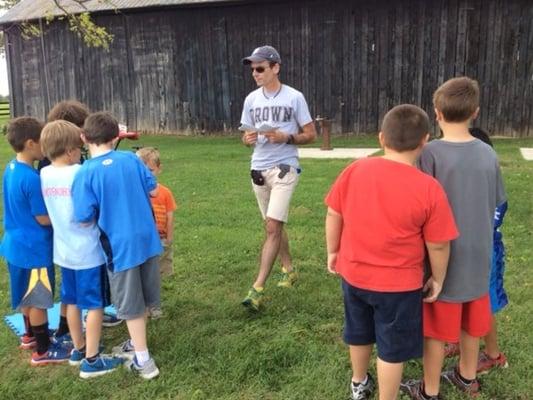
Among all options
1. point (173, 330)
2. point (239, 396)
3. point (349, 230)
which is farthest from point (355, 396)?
point (173, 330)

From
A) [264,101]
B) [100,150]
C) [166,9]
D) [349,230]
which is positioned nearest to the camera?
[349,230]

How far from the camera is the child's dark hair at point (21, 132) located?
140 inches

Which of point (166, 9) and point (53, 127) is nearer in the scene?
point (53, 127)

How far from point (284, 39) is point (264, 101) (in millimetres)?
12208

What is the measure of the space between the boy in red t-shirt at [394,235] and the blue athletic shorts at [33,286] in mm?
1956

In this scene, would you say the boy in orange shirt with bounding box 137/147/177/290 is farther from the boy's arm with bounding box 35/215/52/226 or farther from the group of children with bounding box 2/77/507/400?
the boy's arm with bounding box 35/215/52/226

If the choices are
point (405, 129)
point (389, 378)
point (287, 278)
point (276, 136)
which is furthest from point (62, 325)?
point (405, 129)

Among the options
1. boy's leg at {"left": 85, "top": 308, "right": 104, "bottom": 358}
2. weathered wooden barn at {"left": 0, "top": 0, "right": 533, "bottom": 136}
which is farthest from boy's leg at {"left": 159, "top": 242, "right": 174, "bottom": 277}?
weathered wooden barn at {"left": 0, "top": 0, "right": 533, "bottom": 136}

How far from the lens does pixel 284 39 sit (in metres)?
16.2

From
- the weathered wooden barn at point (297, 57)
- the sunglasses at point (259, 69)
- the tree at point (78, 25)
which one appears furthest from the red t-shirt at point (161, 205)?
the weathered wooden barn at point (297, 57)

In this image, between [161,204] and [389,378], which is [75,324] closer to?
[161,204]

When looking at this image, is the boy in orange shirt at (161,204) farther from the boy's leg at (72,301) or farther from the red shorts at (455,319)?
the red shorts at (455,319)

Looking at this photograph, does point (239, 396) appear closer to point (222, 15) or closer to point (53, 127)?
point (53, 127)

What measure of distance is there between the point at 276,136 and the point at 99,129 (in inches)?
60.2
